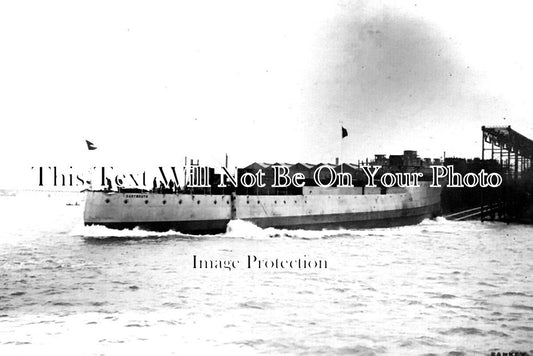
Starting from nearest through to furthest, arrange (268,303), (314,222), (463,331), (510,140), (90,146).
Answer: (463,331), (268,303), (90,146), (510,140), (314,222)

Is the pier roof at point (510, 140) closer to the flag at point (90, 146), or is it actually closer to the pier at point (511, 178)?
the pier at point (511, 178)

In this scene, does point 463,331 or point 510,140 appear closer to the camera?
point 463,331

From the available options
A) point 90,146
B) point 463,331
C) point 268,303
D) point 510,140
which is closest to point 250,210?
point 90,146

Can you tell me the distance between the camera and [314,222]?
36.7 meters

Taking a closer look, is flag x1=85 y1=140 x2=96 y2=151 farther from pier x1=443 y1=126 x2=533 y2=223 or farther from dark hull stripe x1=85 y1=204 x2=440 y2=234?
pier x1=443 y1=126 x2=533 y2=223

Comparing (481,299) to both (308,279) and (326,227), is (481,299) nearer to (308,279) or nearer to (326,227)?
(308,279)

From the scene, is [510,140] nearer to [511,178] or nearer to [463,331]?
[511,178]

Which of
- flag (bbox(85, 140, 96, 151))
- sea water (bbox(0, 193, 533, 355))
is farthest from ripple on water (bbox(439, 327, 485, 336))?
flag (bbox(85, 140, 96, 151))

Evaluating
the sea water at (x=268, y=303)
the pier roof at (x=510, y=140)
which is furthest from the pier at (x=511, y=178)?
the sea water at (x=268, y=303)

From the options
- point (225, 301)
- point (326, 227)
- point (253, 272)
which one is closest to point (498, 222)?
point (326, 227)

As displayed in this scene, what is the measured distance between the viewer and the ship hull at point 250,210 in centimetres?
2920

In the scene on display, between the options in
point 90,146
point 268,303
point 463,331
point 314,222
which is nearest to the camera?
point 463,331

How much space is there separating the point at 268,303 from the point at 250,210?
69.8ft

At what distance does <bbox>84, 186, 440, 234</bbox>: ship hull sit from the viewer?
95.8 feet
